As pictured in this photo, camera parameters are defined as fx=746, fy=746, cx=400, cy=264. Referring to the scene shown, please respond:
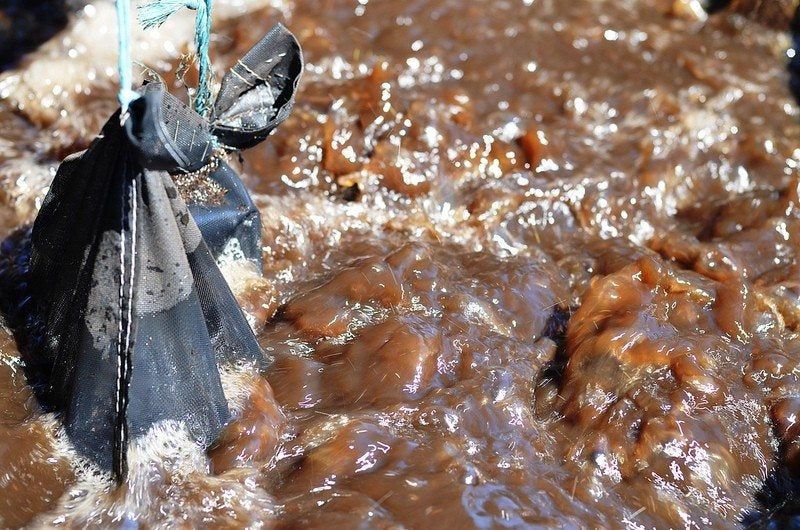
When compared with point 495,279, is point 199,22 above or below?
above

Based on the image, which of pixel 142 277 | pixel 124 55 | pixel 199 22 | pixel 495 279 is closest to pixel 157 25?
pixel 199 22

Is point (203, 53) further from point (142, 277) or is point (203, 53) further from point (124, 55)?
point (142, 277)

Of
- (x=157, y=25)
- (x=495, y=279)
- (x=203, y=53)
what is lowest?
(x=495, y=279)

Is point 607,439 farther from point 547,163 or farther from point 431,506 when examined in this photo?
point 547,163

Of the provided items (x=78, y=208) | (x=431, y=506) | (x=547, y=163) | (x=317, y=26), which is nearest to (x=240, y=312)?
(x=78, y=208)

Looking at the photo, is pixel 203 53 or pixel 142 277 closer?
pixel 142 277

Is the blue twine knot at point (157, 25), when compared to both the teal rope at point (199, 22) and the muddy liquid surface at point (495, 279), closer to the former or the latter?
the teal rope at point (199, 22)

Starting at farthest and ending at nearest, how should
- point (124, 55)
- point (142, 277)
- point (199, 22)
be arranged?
point (199, 22) < point (142, 277) < point (124, 55)
